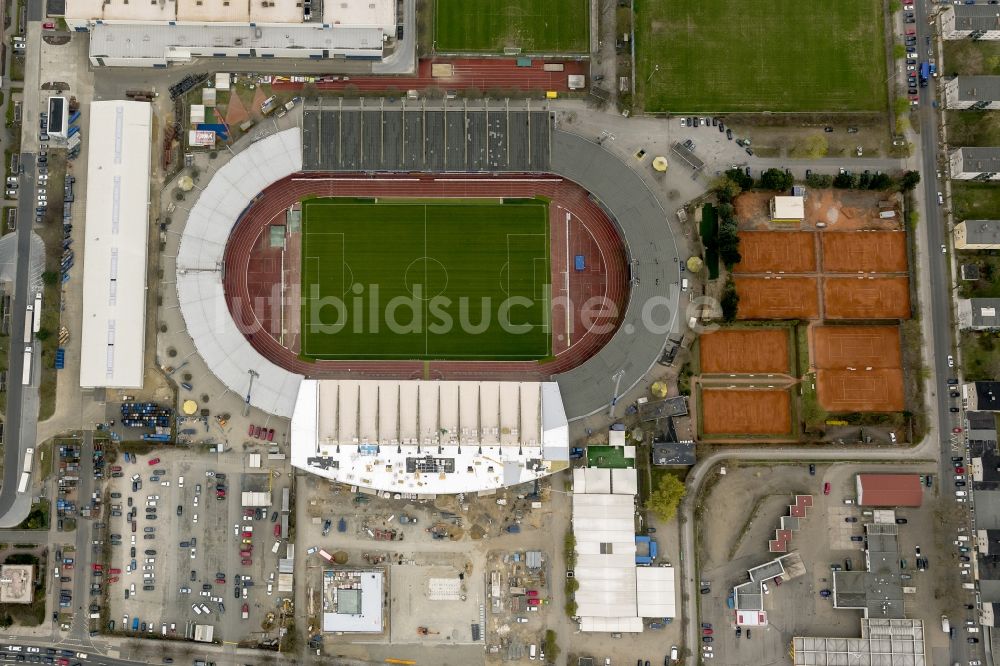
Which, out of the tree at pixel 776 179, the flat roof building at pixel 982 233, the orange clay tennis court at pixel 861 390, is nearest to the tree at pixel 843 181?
the tree at pixel 776 179

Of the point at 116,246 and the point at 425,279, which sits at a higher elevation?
the point at 116,246

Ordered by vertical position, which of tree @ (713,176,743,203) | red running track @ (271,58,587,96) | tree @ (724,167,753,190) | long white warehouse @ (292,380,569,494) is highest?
red running track @ (271,58,587,96)

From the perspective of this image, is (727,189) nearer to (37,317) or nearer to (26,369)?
(37,317)

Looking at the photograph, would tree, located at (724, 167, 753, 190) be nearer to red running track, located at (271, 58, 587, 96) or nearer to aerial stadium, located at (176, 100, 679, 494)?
aerial stadium, located at (176, 100, 679, 494)

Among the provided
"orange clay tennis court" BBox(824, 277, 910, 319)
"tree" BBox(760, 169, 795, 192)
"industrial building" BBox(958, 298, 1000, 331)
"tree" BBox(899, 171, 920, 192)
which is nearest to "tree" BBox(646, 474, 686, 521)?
"orange clay tennis court" BBox(824, 277, 910, 319)

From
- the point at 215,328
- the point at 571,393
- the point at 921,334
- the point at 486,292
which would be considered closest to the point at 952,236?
the point at 921,334

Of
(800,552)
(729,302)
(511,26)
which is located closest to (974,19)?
(729,302)

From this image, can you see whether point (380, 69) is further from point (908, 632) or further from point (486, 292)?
point (908, 632)
